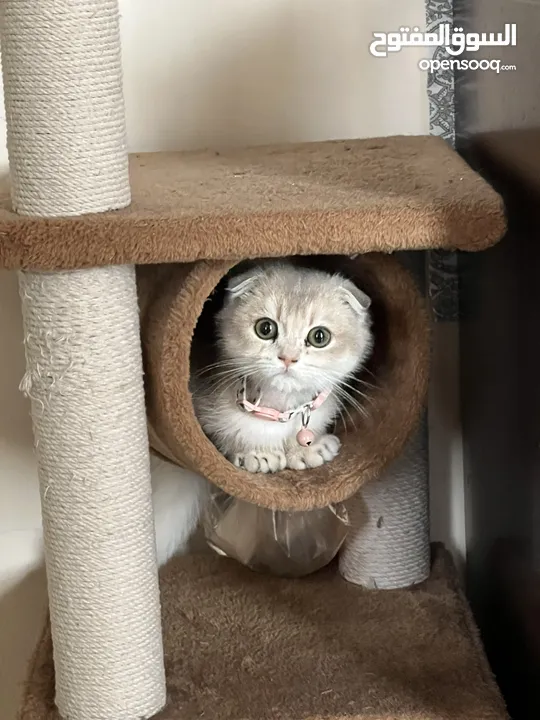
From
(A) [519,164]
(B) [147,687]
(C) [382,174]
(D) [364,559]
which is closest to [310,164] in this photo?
(C) [382,174]

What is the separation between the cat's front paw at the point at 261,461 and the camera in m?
1.34

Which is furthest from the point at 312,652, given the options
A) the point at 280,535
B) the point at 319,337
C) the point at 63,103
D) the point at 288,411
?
the point at 63,103

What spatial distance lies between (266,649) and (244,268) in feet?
1.87

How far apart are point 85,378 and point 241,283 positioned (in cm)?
33

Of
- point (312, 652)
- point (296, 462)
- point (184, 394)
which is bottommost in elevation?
point (312, 652)

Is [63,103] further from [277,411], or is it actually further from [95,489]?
[277,411]

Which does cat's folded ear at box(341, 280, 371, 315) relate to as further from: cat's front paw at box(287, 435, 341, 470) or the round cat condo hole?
cat's front paw at box(287, 435, 341, 470)

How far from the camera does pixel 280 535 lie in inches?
59.9

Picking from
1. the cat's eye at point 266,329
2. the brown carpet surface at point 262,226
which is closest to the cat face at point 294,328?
the cat's eye at point 266,329

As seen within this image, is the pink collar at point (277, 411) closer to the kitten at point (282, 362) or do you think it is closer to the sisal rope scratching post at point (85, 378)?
the kitten at point (282, 362)

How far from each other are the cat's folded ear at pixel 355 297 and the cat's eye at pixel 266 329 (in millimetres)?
111

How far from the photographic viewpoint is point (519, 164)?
3.90ft

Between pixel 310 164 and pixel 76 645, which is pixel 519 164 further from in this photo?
pixel 76 645

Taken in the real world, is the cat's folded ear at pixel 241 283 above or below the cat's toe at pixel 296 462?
above
